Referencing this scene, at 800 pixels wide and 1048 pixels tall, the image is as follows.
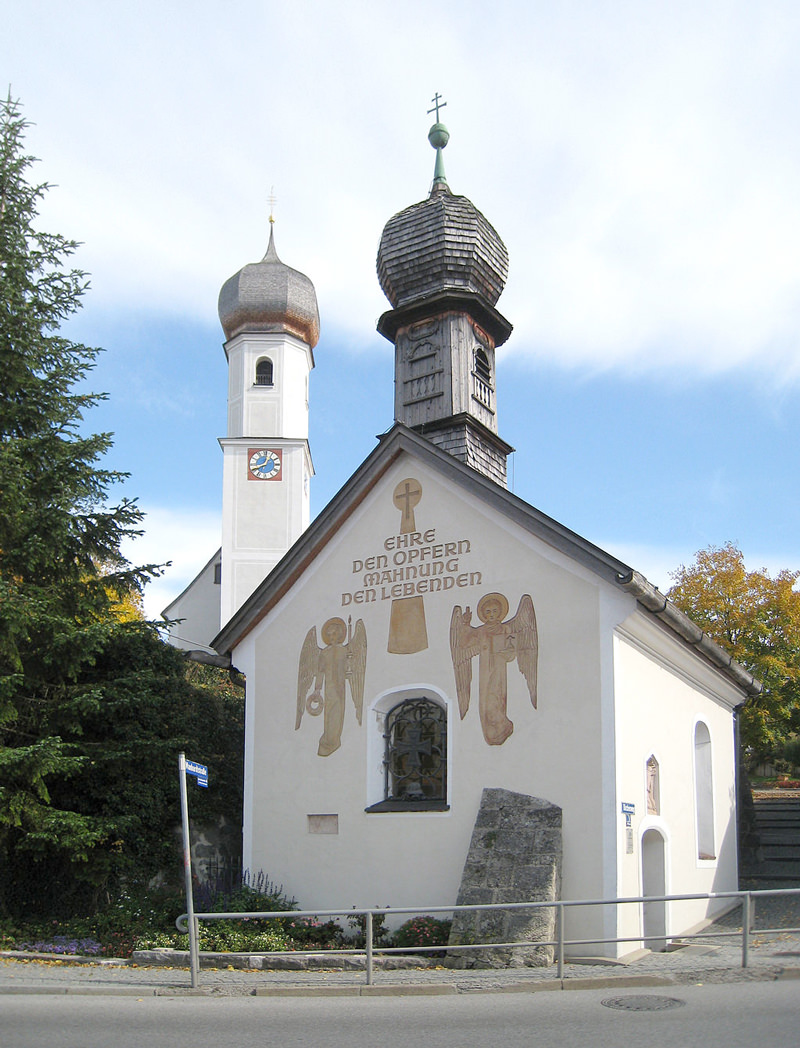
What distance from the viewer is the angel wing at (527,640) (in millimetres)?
12922

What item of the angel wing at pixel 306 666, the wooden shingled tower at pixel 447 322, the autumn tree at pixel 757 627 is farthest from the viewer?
the autumn tree at pixel 757 627

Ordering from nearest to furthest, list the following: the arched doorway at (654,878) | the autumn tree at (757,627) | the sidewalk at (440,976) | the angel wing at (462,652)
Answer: the sidewalk at (440,976)
the arched doorway at (654,878)
the angel wing at (462,652)
the autumn tree at (757,627)

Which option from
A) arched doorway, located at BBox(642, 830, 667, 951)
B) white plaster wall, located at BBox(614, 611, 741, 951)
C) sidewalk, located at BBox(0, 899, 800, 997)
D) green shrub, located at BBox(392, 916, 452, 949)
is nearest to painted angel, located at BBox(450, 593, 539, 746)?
white plaster wall, located at BBox(614, 611, 741, 951)

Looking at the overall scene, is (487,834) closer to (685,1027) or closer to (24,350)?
(685,1027)

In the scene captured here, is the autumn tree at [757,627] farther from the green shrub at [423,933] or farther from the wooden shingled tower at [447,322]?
the green shrub at [423,933]

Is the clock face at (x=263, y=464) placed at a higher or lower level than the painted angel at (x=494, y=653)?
higher

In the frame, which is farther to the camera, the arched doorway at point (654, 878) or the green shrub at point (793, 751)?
the green shrub at point (793, 751)

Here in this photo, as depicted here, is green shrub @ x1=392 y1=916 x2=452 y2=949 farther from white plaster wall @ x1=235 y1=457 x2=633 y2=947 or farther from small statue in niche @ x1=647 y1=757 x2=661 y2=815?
small statue in niche @ x1=647 y1=757 x2=661 y2=815

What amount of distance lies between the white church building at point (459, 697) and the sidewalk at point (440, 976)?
4.69ft

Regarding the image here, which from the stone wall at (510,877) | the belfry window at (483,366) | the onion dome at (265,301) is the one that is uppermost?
the onion dome at (265,301)

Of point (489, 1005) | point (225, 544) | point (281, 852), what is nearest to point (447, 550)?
point (281, 852)

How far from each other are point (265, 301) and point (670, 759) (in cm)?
2867

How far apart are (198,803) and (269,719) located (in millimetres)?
1744

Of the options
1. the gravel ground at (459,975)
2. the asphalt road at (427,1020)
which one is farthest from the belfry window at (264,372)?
the asphalt road at (427,1020)
